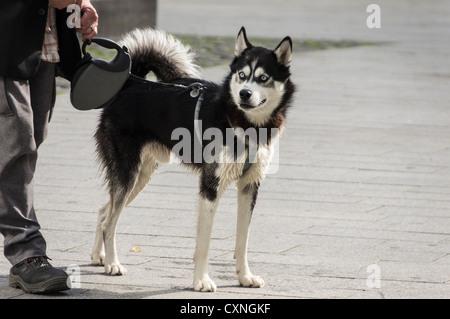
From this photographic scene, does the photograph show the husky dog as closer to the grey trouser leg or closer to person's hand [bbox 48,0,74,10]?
the grey trouser leg

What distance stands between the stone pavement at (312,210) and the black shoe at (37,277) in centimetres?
5

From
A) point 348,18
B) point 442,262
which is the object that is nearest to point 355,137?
point 442,262

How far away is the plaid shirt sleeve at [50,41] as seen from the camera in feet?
16.2

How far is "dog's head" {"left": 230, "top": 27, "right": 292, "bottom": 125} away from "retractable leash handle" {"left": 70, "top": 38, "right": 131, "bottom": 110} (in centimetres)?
64

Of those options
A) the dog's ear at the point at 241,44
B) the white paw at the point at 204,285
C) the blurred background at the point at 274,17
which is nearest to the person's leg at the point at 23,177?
the white paw at the point at 204,285

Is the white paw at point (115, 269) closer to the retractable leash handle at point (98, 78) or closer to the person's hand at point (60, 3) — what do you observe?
the retractable leash handle at point (98, 78)

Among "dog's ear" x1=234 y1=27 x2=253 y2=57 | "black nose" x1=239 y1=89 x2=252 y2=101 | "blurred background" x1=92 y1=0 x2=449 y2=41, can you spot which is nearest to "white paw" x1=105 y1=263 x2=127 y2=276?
"black nose" x1=239 y1=89 x2=252 y2=101

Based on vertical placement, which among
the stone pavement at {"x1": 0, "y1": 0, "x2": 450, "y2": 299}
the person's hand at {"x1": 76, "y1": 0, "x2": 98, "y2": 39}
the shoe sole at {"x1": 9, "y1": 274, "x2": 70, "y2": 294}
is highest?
the person's hand at {"x1": 76, "y1": 0, "x2": 98, "y2": 39}

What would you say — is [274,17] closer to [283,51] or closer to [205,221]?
[283,51]

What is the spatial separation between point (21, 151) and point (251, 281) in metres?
1.46

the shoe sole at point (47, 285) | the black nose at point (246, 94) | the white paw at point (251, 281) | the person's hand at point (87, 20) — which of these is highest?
the person's hand at point (87, 20)

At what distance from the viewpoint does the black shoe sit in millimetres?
4797

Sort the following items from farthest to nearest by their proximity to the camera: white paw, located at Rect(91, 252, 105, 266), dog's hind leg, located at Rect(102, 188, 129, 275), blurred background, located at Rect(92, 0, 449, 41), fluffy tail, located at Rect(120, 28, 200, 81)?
blurred background, located at Rect(92, 0, 449, 41) → fluffy tail, located at Rect(120, 28, 200, 81) → white paw, located at Rect(91, 252, 105, 266) → dog's hind leg, located at Rect(102, 188, 129, 275)
